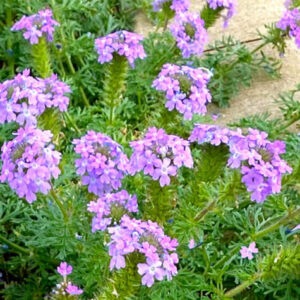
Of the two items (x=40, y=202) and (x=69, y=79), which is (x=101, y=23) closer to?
(x=69, y=79)

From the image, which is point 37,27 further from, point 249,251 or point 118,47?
point 249,251

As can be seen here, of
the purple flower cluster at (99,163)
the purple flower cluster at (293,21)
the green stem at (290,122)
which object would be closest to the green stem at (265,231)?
the purple flower cluster at (99,163)

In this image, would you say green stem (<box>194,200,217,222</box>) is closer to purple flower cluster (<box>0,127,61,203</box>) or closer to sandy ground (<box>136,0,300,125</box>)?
purple flower cluster (<box>0,127,61,203</box>)

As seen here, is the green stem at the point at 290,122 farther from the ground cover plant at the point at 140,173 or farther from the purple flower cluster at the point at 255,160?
the purple flower cluster at the point at 255,160

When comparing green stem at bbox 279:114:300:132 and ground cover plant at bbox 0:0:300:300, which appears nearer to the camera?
ground cover plant at bbox 0:0:300:300

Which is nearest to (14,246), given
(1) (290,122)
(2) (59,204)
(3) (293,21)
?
(2) (59,204)

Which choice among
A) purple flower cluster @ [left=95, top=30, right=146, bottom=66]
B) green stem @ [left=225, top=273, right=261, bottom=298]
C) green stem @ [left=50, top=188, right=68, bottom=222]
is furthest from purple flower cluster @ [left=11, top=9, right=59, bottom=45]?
green stem @ [left=225, top=273, right=261, bottom=298]
